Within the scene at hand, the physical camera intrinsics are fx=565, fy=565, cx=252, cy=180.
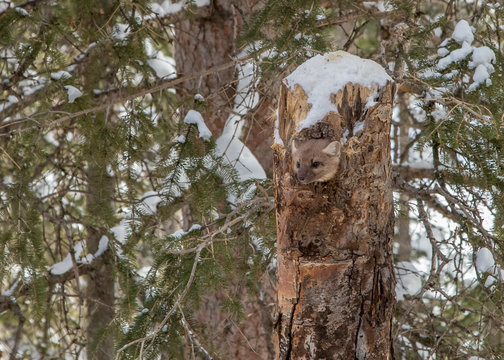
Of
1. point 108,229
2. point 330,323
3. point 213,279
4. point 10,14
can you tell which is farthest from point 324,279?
point 10,14

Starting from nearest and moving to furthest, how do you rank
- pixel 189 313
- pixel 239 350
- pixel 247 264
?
1. pixel 189 313
2. pixel 247 264
3. pixel 239 350

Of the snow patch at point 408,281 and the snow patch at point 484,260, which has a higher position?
the snow patch at point 408,281

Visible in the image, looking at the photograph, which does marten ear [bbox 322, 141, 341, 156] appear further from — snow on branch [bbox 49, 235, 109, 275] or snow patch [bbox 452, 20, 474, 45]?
snow on branch [bbox 49, 235, 109, 275]

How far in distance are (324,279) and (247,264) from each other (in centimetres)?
139

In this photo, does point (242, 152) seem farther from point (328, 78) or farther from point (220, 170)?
point (328, 78)

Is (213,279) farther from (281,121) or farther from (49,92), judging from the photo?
(49,92)

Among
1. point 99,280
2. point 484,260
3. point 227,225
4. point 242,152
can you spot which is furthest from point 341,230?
point 99,280

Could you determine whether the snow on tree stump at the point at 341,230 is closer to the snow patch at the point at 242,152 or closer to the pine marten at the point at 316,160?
the pine marten at the point at 316,160

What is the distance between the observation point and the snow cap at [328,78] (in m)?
2.08

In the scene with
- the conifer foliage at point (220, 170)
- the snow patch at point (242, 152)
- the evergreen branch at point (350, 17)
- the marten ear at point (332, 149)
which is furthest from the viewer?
the snow patch at point (242, 152)

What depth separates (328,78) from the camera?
7.02 ft

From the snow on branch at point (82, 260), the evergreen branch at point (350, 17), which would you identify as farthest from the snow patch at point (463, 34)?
the snow on branch at point (82, 260)

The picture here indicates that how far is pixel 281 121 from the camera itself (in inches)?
87.0

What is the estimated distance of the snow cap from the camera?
2084mm
